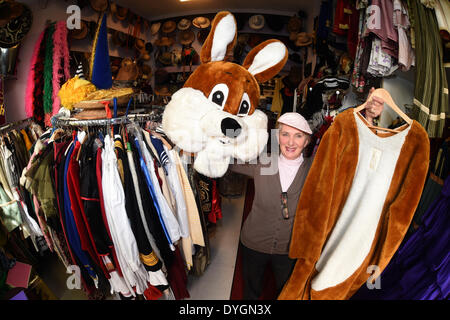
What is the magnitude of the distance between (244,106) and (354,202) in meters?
Result: 0.61

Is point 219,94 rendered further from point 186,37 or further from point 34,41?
point 186,37

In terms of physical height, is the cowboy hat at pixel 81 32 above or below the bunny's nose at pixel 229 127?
above

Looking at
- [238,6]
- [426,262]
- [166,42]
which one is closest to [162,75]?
[166,42]

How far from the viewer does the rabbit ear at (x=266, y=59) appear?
3.03ft

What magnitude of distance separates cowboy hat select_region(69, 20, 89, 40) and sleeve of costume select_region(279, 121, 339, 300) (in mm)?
2953

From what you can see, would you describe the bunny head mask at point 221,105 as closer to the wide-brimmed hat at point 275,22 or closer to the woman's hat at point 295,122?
the woman's hat at point 295,122

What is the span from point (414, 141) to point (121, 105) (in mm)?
1402

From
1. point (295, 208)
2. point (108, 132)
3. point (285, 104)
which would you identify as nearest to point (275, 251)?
point (295, 208)

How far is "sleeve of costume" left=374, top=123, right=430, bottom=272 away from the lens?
0.70 meters

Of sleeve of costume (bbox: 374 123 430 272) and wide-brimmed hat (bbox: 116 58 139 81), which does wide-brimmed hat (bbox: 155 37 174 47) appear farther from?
sleeve of costume (bbox: 374 123 430 272)

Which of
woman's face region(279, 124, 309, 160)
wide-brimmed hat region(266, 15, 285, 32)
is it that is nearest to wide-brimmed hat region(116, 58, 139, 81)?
wide-brimmed hat region(266, 15, 285, 32)

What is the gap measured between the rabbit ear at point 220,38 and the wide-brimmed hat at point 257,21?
1660 millimetres

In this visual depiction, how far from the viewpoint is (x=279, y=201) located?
93 centimetres

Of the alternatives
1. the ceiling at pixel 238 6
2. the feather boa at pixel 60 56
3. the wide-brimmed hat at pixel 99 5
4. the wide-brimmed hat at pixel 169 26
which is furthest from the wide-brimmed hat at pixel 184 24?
the feather boa at pixel 60 56
